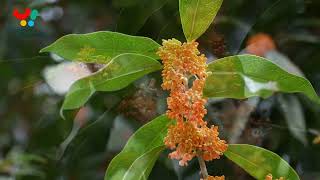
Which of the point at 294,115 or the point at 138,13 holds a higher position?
the point at 138,13

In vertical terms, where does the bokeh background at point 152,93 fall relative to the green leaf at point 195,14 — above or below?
below

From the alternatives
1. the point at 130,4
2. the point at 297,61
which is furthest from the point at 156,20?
the point at 297,61

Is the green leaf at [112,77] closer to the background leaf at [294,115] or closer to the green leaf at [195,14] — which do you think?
the green leaf at [195,14]

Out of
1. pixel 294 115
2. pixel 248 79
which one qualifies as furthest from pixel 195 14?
pixel 294 115

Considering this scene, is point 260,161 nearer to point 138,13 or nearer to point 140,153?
point 140,153

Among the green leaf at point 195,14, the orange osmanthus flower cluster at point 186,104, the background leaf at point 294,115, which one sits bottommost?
Result: the background leaf at point 294,115

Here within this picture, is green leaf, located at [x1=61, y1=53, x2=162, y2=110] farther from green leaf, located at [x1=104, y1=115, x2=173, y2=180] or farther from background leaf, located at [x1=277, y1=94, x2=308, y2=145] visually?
background leaf, located at [x1=277, y1=94, x2=308, y2=145]

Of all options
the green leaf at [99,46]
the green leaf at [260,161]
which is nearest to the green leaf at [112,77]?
the green leaf at [99,46]
